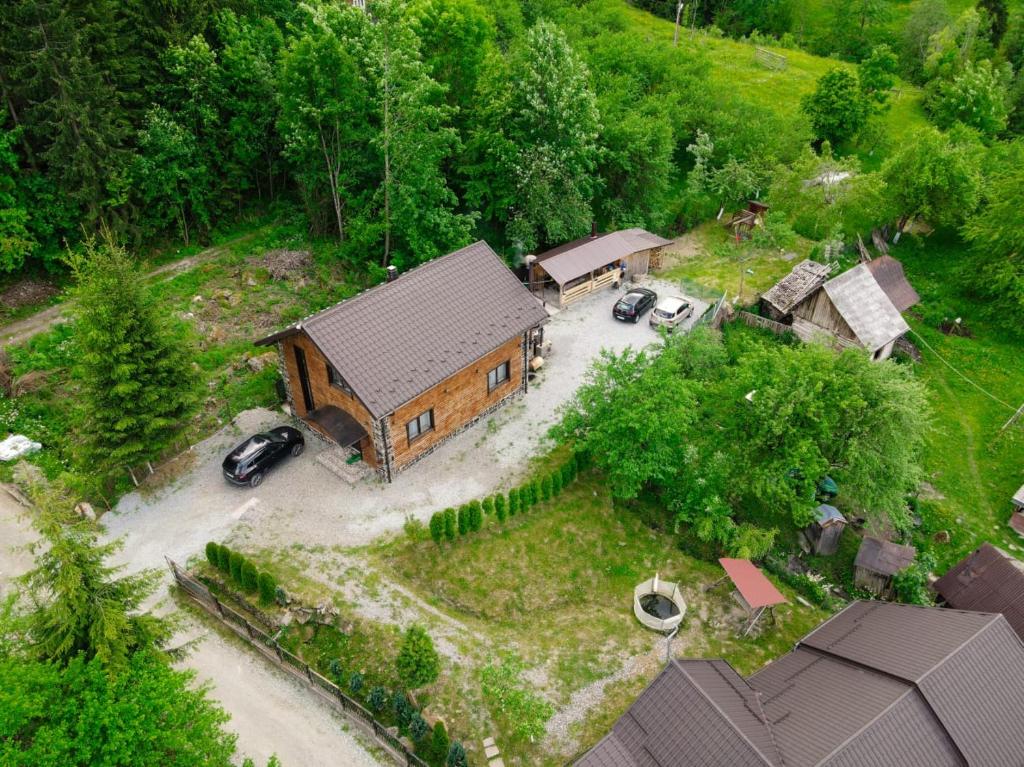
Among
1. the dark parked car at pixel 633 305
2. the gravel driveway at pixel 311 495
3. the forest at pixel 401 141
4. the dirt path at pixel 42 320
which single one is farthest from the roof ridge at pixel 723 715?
the dirt path at pixel 42 320

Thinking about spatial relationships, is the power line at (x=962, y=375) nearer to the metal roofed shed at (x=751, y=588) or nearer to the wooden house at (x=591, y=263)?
the wooden house at (x=591, y=263)

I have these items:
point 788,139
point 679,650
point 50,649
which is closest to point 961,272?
point 788,139

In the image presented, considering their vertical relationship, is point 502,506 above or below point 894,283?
above

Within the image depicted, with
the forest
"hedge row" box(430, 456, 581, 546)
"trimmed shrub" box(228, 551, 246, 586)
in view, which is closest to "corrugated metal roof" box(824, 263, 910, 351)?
the forest

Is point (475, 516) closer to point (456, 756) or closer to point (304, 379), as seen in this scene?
point (456, 756)

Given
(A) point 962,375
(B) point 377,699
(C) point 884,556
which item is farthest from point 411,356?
(A) point 962,375

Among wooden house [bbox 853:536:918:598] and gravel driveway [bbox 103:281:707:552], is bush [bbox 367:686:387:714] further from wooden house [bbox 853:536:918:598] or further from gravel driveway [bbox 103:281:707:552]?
wooden house [bbox 853:536:918:598]

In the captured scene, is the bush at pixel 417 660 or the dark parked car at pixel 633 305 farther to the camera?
the dark parked car at pixel 633 305
